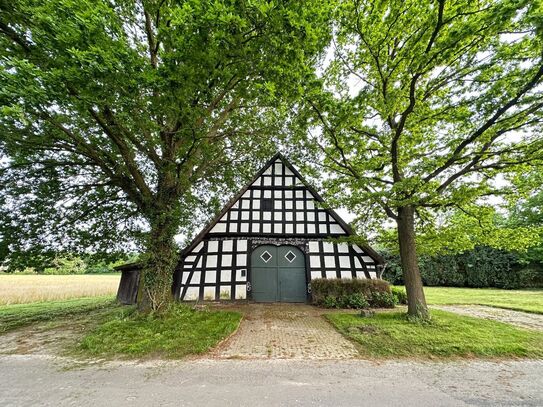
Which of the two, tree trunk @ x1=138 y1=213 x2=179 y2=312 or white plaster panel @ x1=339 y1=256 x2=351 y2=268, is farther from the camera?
white plaster panel @ x1=339 y1=256 x2=351 y2=268

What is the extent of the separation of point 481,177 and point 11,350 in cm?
1223

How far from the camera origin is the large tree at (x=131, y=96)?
12.9 feet

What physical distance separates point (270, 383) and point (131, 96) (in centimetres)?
545

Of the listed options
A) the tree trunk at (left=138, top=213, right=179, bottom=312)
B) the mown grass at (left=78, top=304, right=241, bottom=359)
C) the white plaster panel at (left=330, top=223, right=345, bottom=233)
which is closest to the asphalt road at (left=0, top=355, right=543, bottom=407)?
the mown grass at (left=78, top=304, right=241, bottom=359)

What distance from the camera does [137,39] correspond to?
6.40 m

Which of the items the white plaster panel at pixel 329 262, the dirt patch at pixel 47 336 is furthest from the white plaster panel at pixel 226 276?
the dirt patch at pixel 47 336

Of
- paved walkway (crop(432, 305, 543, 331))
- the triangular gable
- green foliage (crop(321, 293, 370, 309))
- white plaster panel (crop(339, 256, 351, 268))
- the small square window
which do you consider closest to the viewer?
paved walkway (crop(432, 305, 543, 331))

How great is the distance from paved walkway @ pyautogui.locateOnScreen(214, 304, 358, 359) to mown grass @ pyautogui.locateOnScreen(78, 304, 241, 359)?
41 centimetres

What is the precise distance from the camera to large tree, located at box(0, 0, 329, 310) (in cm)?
393

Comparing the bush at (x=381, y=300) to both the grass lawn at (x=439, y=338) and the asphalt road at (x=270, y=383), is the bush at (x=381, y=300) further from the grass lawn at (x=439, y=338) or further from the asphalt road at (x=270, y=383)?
the asphalt road at (x=270, y=383)

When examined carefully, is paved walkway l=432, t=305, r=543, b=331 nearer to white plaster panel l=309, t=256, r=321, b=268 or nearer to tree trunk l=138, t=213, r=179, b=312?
white plaster panel l=309, t=256, r=321, b=268

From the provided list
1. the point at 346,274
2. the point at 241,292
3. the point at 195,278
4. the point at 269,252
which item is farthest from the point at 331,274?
the point at 195,278

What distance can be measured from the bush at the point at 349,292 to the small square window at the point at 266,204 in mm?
3601

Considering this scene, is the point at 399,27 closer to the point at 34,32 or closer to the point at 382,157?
the point at 382,157
